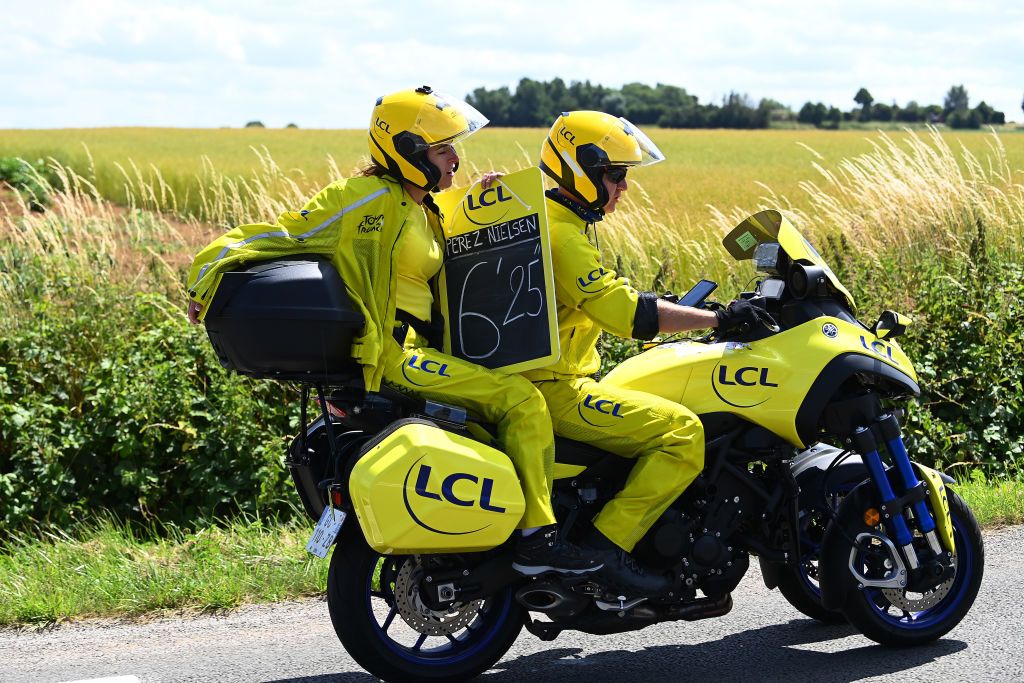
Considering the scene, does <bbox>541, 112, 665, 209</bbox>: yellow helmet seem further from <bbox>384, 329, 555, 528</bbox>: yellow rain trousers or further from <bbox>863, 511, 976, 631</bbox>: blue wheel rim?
<bbox>863, 511, 976, 631</bbox>: blue wheel rim

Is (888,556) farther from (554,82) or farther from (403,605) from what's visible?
(554,82)

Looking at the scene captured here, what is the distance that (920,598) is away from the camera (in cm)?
468

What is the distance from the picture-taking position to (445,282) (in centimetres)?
448

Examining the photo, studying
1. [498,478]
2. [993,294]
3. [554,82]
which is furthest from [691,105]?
[498,478]

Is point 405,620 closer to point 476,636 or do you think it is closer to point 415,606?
point 415,606

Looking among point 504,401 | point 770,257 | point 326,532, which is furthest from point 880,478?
point 326,532

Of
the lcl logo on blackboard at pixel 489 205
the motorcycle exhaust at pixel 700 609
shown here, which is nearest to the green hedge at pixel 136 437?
the lcl logo on blackboard at pixel 489 205

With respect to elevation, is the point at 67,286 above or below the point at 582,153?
below

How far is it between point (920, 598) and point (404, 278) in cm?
240

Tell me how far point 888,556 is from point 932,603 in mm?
335

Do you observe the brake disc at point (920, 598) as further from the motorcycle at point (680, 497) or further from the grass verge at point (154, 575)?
the grass verge at point (154, 575)

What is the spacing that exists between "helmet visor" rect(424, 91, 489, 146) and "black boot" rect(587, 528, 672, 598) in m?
1.54

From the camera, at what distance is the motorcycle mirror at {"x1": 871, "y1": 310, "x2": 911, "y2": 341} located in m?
4.48

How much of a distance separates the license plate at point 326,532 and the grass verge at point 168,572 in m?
1.56
